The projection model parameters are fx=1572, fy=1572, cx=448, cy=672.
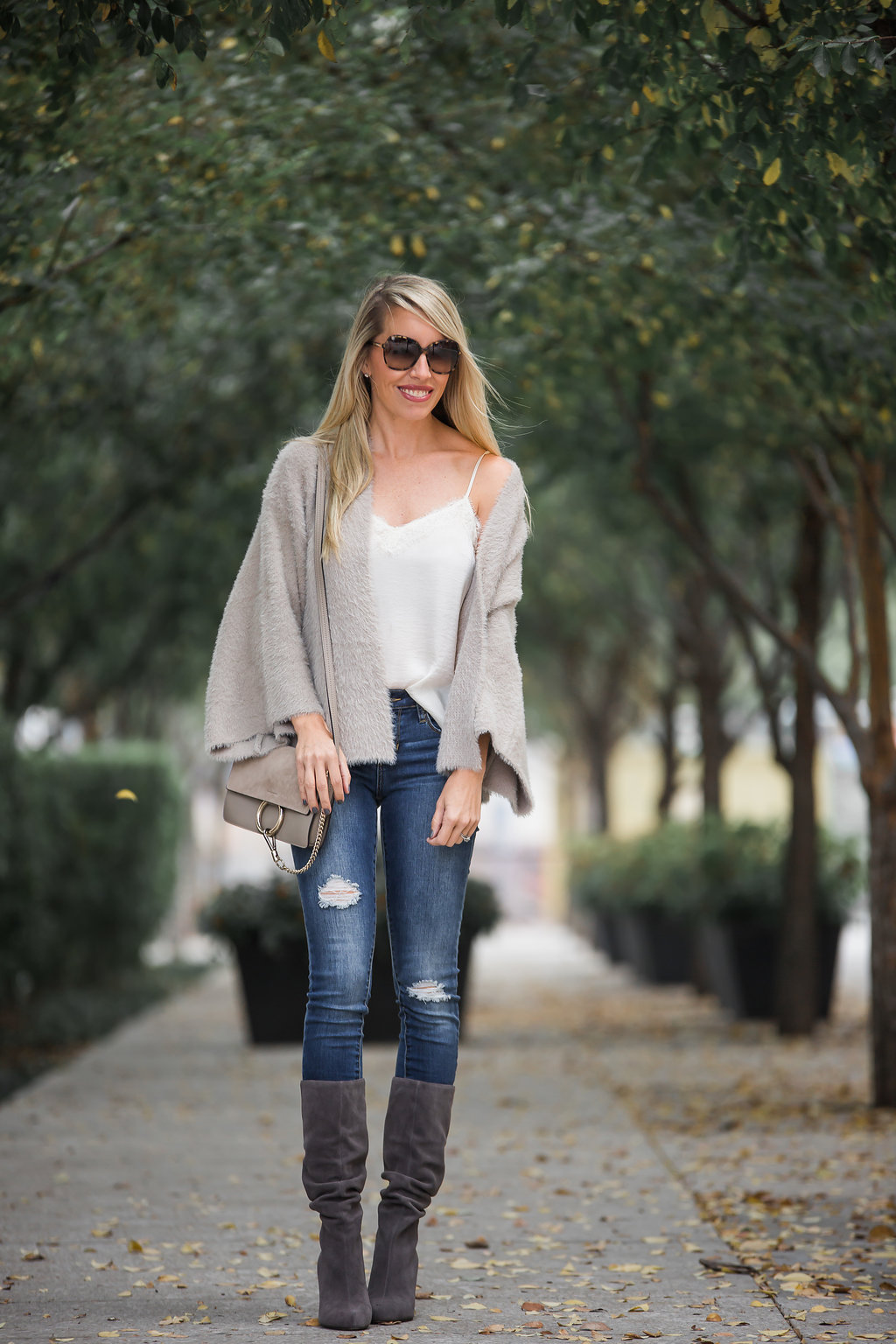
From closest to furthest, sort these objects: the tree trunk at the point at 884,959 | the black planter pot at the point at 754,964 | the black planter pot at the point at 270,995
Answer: the tree trunk at the point at 884,959 → the black planter pot at the point at 270,995 → the black planter pot at the point at 754,964

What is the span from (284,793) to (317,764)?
0.36 feet

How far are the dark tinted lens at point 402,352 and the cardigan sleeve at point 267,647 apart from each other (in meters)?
0.34

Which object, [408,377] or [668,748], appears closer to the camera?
[408,377]

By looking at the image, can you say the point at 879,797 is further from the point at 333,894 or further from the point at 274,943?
the point at 333,894

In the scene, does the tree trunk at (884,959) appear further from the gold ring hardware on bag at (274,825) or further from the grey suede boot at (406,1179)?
the gold ring hardware on bag at (274,825)

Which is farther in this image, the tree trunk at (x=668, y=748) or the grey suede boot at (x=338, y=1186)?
the tree trunk at (x=668, y=748)

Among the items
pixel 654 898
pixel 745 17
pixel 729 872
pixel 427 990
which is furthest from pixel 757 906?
pixel 427 990

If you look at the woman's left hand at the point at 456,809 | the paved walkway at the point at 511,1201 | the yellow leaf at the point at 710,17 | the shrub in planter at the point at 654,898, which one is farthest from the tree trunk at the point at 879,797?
the shrub in planter at the point at 654,898

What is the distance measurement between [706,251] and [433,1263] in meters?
4.58

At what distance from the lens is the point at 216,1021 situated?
1256 cm

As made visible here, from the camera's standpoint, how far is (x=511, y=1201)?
521cm

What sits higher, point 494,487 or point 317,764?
point 494,487

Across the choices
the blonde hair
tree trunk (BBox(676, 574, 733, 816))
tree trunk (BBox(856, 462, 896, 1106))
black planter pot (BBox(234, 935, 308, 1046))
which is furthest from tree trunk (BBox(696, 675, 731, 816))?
the blonde hair

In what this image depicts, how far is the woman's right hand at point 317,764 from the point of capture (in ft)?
11.1
